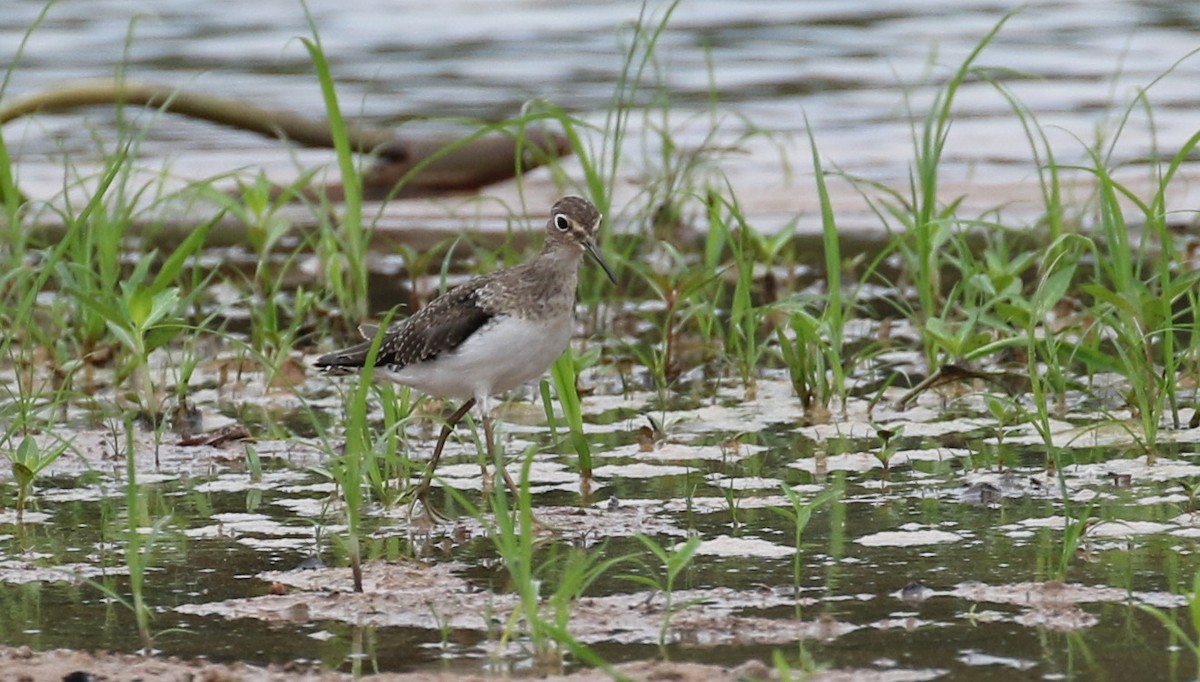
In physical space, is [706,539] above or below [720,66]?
below

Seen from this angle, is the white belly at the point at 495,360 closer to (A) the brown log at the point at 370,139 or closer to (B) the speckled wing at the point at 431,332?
(B) the speckled wing at the point at 431,332

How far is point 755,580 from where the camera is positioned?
204 inches

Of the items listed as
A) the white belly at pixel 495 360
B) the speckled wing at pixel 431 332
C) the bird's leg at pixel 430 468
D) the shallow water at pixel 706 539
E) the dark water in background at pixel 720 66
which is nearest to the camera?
the shallow water at pixel 706 539

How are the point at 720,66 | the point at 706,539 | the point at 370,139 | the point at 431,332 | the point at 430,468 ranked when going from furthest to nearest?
the point at 720,66 < the point at 370,139 < the point at 431,332 < the point at 430,468 < the point at 706,539

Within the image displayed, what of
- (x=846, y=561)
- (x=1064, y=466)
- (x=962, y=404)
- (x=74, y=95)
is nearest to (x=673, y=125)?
(x=74, y=95)

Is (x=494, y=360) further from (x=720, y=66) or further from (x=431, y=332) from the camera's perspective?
(x=720, y=66)

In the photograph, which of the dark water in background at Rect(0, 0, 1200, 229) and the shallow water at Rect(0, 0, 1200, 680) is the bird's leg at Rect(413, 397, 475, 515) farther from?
the dark water in background at Rect(0, 0, 1200, 229)

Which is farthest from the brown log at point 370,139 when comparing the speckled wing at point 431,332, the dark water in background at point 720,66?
the speckled wing at point 431,332

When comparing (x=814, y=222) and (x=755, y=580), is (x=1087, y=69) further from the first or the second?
(x=755, y=580)

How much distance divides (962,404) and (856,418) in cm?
46

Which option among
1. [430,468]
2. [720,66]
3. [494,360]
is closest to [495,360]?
[494,360]

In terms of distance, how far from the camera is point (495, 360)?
632cm

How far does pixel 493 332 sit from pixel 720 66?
11.0 meters

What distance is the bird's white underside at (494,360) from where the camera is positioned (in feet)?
20.6
